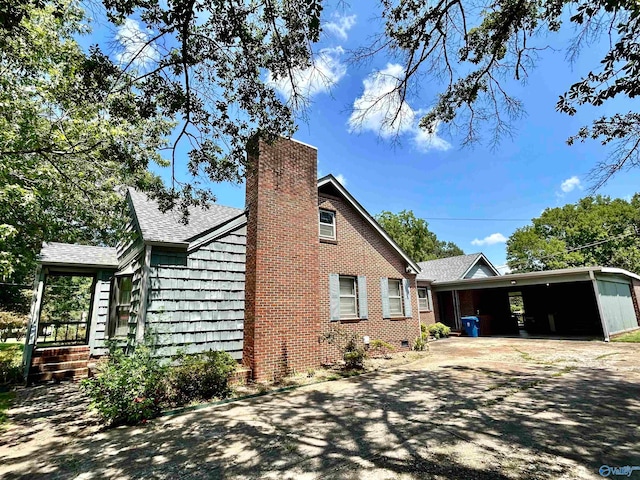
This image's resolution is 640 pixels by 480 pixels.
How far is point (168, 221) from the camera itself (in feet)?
27.9

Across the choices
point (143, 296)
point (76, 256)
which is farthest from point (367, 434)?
point (76, 256)

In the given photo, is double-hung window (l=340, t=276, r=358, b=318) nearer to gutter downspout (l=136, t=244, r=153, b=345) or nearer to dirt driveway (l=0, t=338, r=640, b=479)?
dirt driveway (l=0, t=338, r=640, b=479)

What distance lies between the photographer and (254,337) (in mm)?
7699

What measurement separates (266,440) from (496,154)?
6.36 metres

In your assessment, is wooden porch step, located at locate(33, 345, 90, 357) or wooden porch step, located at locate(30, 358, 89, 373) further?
wooden porch step, located at locate(33, 345, 90, 357)

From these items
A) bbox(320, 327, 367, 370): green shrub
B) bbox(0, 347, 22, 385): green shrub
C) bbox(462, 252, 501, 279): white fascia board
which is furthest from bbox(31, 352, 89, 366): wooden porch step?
bbox(462, 252, 501, 279): white fascia board

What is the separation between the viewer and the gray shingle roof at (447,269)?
20203 mm

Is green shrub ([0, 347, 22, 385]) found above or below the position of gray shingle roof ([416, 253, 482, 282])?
below

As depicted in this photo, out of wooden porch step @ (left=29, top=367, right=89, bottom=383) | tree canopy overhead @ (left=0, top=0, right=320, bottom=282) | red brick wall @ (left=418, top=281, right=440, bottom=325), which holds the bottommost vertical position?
wooden porch step @ (left=29, top=367, right=89, bottom=383)

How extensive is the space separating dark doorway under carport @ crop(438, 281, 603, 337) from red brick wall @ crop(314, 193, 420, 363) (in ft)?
27.2

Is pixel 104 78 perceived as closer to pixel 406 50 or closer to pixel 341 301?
pixel 406 50

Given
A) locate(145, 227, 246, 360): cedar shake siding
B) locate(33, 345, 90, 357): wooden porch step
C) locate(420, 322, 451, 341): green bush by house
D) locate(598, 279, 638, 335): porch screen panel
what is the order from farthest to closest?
locate(420, 322, 451, 341): green bush by house
locate(598, 279, 638, 335): porch screen panel
locate(33, 345, 90, 357): wooden porch step
locate(145, 227, 246, 360): cedar shake siding

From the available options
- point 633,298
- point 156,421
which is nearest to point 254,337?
point 156,421

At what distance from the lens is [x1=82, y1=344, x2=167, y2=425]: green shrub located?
5.30 m
